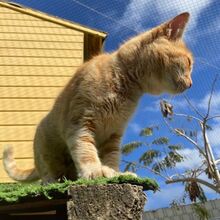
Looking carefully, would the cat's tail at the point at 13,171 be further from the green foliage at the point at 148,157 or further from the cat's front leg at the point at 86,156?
the green foliage at the point at 148,157

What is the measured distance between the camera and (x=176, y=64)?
2.44 m

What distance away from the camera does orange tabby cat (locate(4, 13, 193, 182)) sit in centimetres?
205

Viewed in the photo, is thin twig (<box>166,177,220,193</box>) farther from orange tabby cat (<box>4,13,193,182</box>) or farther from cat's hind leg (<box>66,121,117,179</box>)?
cat's hind leg (<box>66,121,117,179</box>)

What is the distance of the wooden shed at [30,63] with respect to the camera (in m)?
3.90

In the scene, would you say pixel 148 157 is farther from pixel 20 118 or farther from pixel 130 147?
pixel 20 118

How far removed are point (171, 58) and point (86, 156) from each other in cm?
88

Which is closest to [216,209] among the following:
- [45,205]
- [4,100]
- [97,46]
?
[97,46]

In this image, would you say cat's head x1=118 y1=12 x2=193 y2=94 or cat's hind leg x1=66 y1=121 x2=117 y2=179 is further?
cat's head x1=118 y1=12 x2=193 y2=94

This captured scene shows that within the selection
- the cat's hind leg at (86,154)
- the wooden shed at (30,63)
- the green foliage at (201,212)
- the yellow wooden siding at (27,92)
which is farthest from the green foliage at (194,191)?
the cat's hind leg at (86,154)

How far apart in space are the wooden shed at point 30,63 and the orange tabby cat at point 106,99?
1.29 m

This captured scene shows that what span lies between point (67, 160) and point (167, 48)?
89 centimetres

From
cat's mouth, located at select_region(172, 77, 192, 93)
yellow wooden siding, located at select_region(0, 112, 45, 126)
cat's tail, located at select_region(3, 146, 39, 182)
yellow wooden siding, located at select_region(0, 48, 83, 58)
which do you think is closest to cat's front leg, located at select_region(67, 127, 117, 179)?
cat's mouth, located at select_region(172, 77, 192, 93)

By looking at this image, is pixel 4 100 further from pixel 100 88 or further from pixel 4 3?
pixel 100 88

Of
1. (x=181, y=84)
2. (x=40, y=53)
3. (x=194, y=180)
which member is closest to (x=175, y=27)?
(x=181, y=84)
